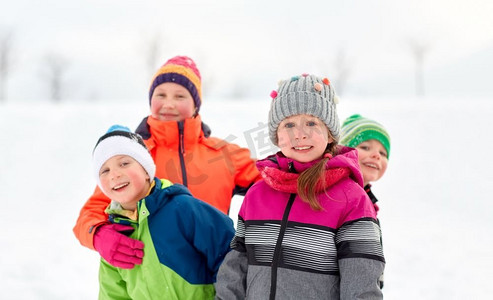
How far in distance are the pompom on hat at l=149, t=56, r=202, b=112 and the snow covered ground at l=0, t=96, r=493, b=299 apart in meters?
0.60

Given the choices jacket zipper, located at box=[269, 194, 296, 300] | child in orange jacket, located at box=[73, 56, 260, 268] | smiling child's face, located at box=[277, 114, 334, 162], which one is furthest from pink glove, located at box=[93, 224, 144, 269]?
smiling child's face, located at box=[277, 114, 334, 162]

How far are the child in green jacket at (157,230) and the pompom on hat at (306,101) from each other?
59 centimetres

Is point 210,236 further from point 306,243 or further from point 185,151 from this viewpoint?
point 185,151

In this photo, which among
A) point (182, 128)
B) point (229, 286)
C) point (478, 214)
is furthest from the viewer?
point (478, 214)

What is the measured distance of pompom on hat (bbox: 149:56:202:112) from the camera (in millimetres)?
3039

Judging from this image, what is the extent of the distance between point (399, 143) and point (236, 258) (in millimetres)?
7572

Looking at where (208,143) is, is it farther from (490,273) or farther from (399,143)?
(399,143)

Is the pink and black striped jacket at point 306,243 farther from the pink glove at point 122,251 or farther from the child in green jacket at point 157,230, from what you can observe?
the pink glove at point 122,251

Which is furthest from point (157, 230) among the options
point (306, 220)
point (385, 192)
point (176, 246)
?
point (385, 192)

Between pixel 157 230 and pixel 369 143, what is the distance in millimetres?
1390

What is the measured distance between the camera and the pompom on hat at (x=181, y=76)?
3.04m

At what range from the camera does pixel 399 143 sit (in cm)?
900

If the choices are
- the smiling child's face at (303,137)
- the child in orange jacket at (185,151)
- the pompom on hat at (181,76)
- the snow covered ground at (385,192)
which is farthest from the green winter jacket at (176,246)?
the snow covered ground at (385,192)

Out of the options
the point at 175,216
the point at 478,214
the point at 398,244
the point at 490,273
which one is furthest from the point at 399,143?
the point at 175,216
